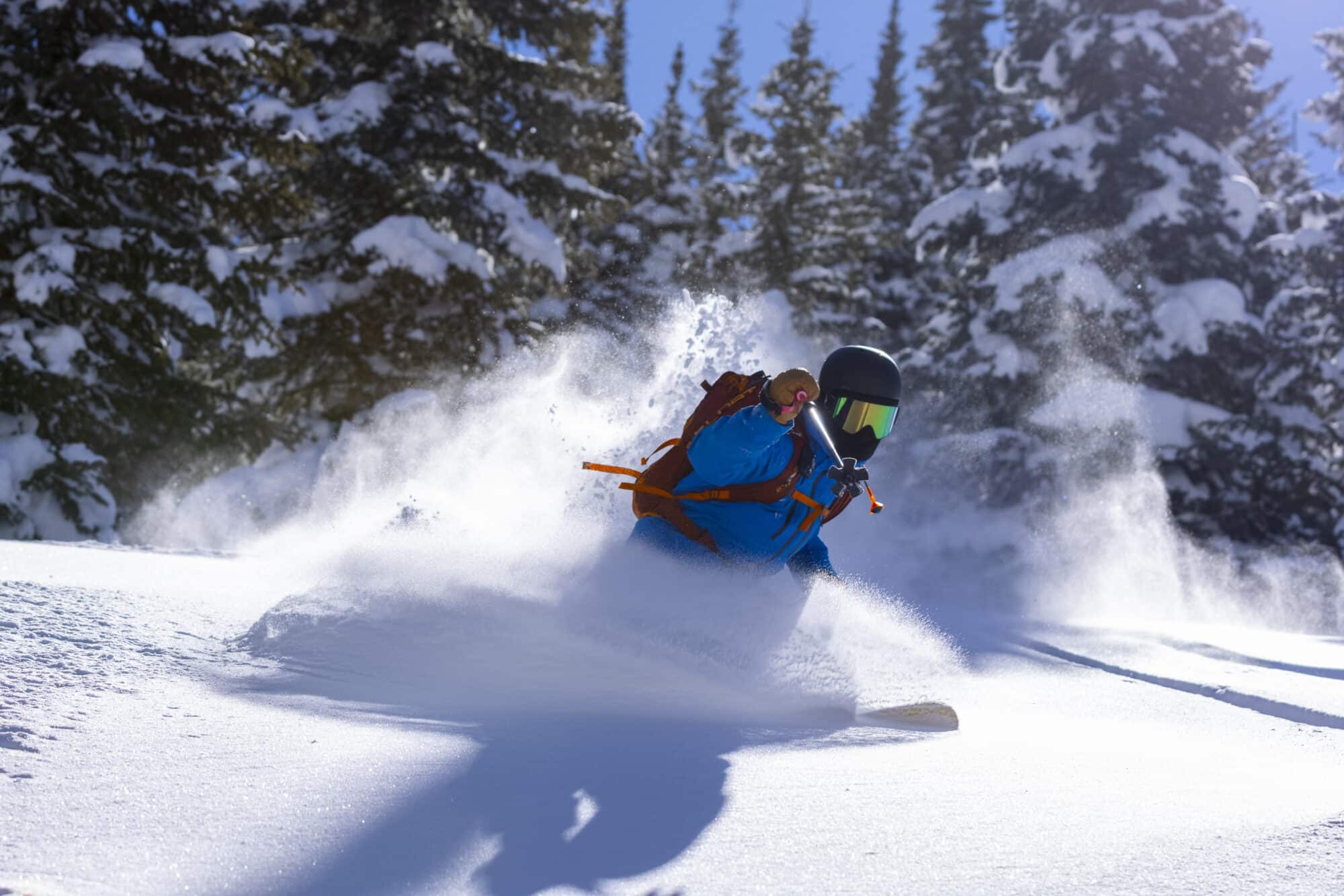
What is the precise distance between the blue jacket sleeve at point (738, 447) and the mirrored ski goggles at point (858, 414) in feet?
1.35

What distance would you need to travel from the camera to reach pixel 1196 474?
15.1 meters

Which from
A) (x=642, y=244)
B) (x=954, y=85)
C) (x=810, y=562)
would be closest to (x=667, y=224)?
(x=642, y=244)

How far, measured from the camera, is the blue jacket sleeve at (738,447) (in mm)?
4160

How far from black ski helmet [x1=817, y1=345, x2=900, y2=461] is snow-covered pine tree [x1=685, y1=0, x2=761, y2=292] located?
1819 cm

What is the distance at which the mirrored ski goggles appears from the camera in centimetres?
476

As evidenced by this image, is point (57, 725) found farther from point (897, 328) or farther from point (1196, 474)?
point (897, 328)

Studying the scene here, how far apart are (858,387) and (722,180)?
2996 centimetres

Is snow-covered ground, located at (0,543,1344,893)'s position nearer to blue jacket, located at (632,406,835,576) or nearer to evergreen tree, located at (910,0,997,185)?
blue jacket, located at (632,406,835,576)

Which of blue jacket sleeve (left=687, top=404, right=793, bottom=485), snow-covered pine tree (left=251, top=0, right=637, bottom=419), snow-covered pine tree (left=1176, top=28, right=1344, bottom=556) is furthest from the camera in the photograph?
snow-covered pine tree (left=1176, top=28, right=1344, bottom=556)

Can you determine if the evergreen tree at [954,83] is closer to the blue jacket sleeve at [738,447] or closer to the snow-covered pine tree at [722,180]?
the snow-covered pine tree at [722,180]

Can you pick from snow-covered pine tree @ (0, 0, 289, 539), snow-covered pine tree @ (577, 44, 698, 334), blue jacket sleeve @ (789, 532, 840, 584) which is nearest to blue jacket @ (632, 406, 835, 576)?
blue jacket sleeve @ (789, 532, 840, 584)

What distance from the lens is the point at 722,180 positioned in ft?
110

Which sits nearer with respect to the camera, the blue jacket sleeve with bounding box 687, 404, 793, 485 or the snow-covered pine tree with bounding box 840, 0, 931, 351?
the blue jacket sleeve with bounding box 687, 404, 793, 485

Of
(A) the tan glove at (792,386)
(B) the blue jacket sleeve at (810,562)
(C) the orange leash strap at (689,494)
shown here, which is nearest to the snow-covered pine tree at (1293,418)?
(B) the blue jacket sleeve at (810,562)
